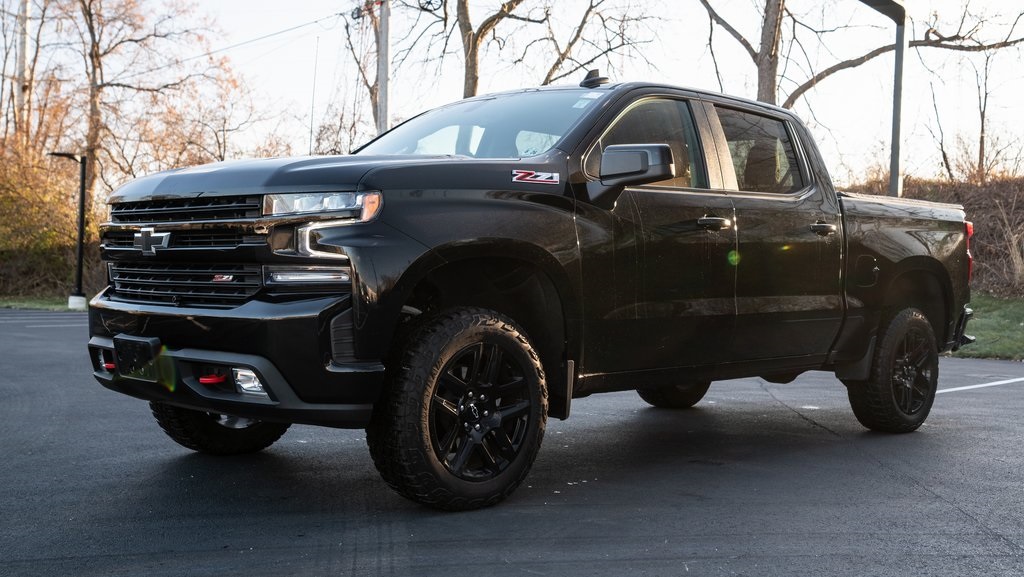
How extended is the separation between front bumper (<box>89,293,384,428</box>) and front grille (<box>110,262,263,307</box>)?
61 mm

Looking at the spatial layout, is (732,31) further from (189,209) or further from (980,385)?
(189,209)

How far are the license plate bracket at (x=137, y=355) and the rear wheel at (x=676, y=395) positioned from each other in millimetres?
4263

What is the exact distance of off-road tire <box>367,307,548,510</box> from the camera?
4.14 metres

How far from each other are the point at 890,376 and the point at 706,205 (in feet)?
6.98

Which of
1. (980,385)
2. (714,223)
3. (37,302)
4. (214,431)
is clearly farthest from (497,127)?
(37,302)

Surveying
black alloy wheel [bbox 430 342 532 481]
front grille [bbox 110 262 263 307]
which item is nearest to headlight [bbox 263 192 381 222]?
front grille [bbox 110 262 263 307]

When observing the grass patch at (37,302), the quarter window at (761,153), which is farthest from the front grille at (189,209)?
the grass patch at (37,302)

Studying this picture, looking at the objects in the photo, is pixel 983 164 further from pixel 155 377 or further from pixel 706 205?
pixel 155 377

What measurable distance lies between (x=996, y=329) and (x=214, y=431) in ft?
43.1

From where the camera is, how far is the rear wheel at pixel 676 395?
7.74 meters

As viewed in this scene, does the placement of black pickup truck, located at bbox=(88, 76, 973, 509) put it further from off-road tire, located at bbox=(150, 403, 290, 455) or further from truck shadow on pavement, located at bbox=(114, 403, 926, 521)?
truck shadow on pavement, located at bbox=(114, 403, 926, 521)

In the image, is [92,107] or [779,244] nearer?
[779,244]

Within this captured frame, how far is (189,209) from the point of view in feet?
13.8

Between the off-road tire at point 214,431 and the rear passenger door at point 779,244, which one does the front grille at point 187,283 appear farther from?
the rear passenger door at point 779,244
